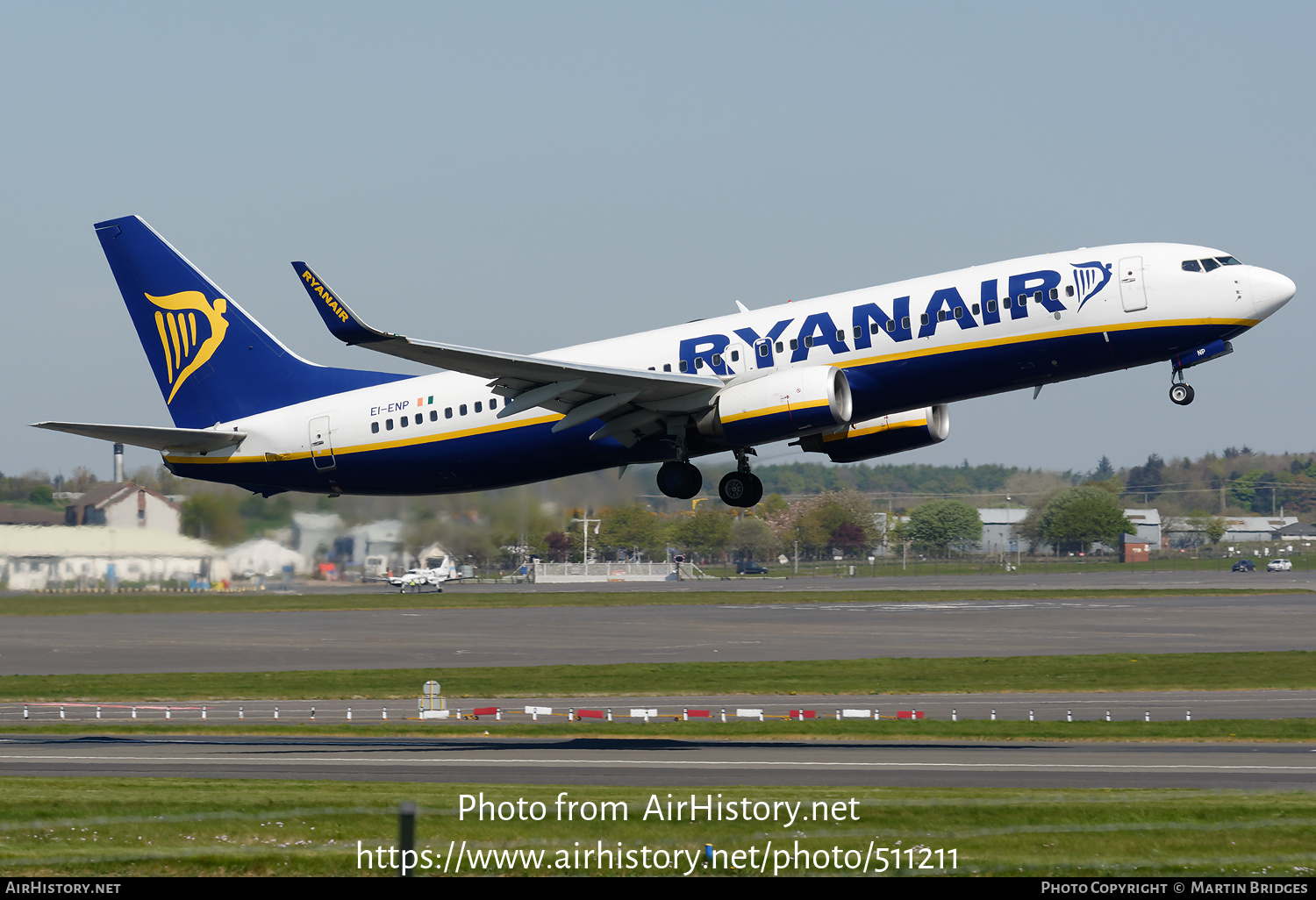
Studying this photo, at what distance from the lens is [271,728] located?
138ft

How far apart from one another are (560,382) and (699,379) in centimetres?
339

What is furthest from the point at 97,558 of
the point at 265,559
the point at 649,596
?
the point at 649,596

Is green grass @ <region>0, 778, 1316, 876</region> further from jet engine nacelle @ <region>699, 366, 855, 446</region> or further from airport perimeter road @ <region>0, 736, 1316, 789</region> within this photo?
jet engine nacelle @ <region>699, 366, 855, 446</region>

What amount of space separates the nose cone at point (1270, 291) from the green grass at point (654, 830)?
11400mm

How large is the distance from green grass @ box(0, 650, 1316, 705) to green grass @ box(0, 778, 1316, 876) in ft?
80.5

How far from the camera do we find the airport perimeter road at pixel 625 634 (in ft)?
202

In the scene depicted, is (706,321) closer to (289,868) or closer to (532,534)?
(532,534)

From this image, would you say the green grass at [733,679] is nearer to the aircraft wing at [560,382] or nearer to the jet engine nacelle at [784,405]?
the aircraft wing at [560,382]

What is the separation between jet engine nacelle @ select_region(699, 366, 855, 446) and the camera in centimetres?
3331

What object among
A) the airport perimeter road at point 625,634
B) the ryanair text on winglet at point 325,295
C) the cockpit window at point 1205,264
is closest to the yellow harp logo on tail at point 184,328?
the ryanair text on winglet at point 325,295

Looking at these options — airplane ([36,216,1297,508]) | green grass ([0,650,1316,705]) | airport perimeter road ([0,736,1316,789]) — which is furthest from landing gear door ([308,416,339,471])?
green grass ([0,650,1316,705])

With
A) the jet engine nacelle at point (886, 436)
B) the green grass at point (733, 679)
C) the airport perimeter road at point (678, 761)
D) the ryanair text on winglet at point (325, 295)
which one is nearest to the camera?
the airport perimeter road at point (678, 761)

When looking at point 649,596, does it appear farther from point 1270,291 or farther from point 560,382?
point 1270,291

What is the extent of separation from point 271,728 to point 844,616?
42.7 m
